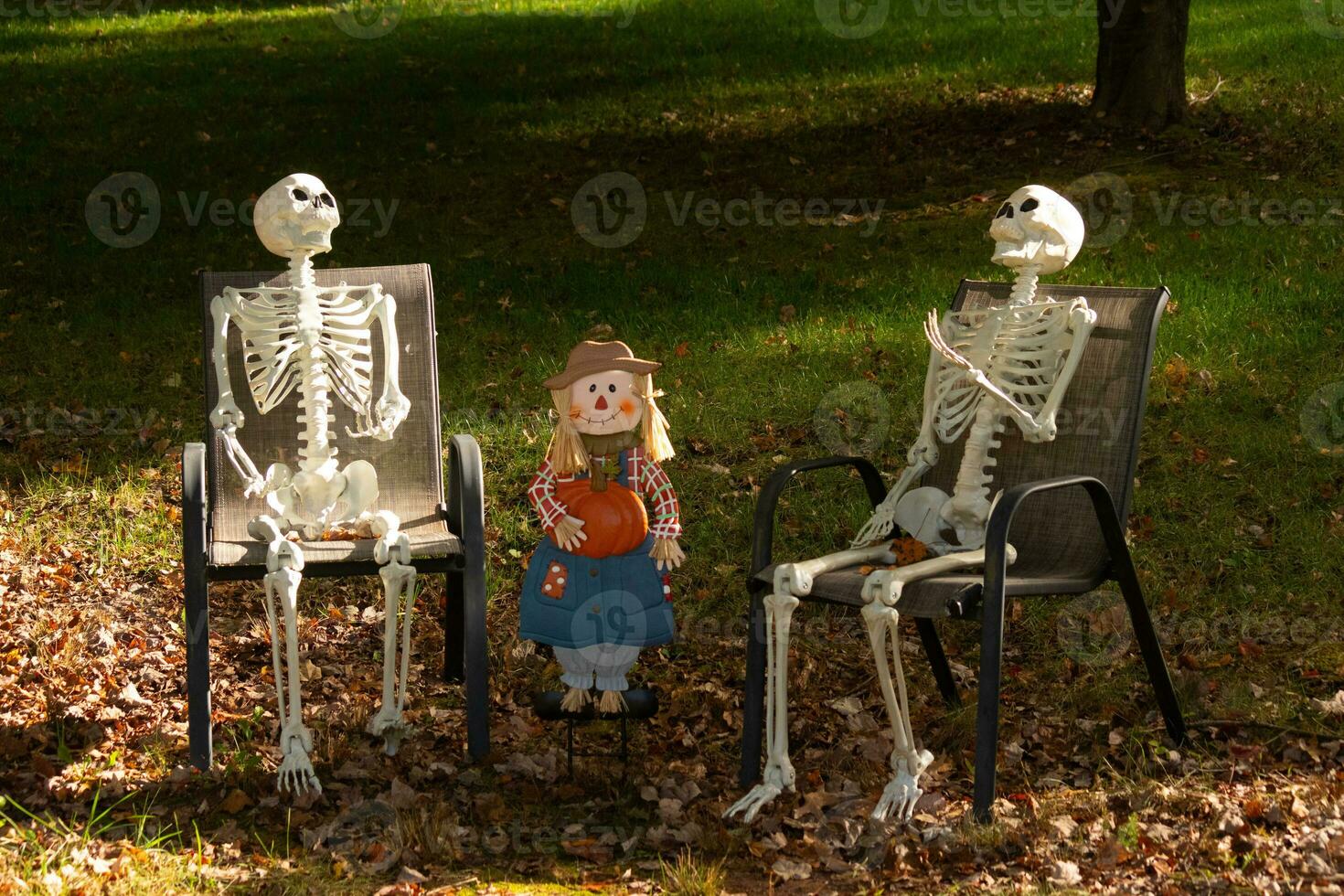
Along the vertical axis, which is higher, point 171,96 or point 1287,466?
point 171,96

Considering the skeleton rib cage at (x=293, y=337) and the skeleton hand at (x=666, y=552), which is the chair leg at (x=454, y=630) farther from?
the skeleton hand at (x=666, y=552)

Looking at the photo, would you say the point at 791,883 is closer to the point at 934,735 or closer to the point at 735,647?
the point at 934,735

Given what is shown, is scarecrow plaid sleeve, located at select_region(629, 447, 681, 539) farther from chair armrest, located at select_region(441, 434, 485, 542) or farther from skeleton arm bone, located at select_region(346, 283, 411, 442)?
skeleton arm bone, located at select_region(346, 283, 411, 442)

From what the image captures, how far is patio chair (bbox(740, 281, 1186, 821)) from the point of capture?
3.94 m

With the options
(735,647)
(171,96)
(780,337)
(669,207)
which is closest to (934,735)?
(735,647)

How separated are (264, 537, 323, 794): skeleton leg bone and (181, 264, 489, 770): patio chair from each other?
9 centimetres

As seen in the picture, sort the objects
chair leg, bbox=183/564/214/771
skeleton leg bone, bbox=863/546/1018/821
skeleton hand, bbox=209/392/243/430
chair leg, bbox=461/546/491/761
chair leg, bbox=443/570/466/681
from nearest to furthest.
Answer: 1. skeleton leg bone, bbox=863/546/1018/821
2. chair leg, bbox=183/564/214/771
3. chair leg, bbox=461/546/491/761
4. skeleton hand, bbox=209/392/243/430
5. chair leg, bbox=443/570/466/681

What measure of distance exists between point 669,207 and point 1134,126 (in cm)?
328

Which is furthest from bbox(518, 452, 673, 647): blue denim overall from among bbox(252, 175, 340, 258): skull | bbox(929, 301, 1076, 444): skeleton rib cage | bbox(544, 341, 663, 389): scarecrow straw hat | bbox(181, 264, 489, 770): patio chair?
bbox(252, 175, 340, 258): skull

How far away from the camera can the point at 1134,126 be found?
394 inches

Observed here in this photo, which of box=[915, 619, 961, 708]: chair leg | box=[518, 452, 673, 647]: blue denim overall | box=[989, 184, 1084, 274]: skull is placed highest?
box=[989, 184, 1084, 274]: skull

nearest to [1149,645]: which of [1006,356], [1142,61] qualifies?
[1006,356]

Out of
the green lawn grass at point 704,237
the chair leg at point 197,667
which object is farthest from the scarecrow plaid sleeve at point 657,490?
the green lawn grass at point 704,237

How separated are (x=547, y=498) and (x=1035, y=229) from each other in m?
1.71
